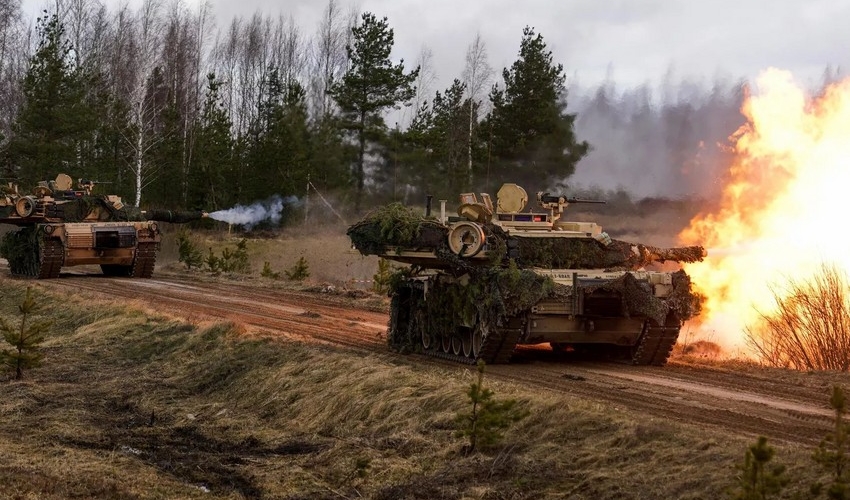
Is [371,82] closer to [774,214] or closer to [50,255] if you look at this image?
[50,255]

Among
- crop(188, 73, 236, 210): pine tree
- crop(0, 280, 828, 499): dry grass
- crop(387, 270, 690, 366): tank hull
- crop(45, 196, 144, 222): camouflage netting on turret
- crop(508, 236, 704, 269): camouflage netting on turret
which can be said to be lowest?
crop(0, 280, 828, 499): dry grass

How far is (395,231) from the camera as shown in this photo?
686 inches

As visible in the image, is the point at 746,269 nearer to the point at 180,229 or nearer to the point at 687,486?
the point at 687,486

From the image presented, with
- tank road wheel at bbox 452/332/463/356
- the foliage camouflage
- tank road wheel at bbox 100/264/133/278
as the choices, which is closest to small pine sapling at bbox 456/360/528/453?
the foliage camouflage

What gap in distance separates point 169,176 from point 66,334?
2570 centimetres

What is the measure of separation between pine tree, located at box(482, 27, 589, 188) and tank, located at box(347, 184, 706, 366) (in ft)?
37.8

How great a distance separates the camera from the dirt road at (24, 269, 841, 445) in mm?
11523

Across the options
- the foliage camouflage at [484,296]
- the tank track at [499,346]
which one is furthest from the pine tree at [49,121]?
the tank track at [499,346]

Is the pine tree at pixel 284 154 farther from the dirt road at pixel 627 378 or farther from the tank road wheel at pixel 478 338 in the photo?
the tank road wheel at pixel 478 338

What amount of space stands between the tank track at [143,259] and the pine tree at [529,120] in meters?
12.0

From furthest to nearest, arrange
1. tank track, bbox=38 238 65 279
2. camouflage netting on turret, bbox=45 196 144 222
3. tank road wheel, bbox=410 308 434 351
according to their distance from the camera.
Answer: camouflage netting on turret, bbox=45 196 144 222
tank track, bbox=38 238 65 279
tank road wheel, bbox=410 308 434 351

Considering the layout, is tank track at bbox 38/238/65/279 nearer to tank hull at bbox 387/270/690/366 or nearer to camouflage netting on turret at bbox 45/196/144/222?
camouflage netting on turret at bbox 45/196/144/222

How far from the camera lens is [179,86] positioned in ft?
190

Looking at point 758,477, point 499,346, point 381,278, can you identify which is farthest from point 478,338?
point 381,278
